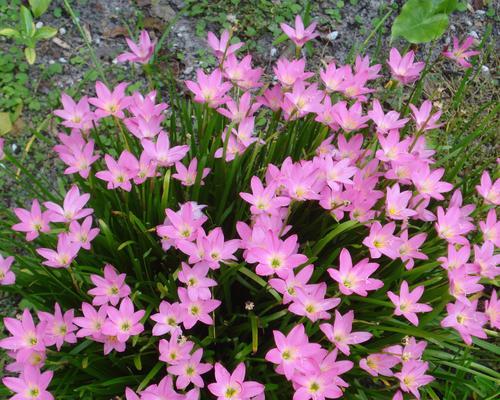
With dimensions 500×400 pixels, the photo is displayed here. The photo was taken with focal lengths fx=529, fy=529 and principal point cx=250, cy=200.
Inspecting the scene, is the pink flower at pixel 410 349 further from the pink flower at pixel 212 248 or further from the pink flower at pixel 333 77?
the pink flower at pixel 333 77

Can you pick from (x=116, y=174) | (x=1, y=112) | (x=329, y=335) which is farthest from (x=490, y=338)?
(x=1, y=112)

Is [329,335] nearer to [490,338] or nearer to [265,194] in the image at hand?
[265,194]

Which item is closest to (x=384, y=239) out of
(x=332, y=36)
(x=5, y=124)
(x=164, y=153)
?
(x=164, y=153)

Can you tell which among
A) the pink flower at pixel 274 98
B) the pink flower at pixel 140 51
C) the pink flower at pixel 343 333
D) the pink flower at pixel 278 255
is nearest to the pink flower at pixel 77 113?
the pink flower at pixel 140 51

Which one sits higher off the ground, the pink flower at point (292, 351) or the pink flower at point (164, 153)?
→ the pink flower at point (164, 153)

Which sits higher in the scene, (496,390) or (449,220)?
(449,220)

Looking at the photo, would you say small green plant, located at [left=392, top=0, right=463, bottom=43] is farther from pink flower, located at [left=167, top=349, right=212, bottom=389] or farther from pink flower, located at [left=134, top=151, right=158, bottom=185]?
pink flower, located at [left=167, top=349, right=212, bottom=389]
